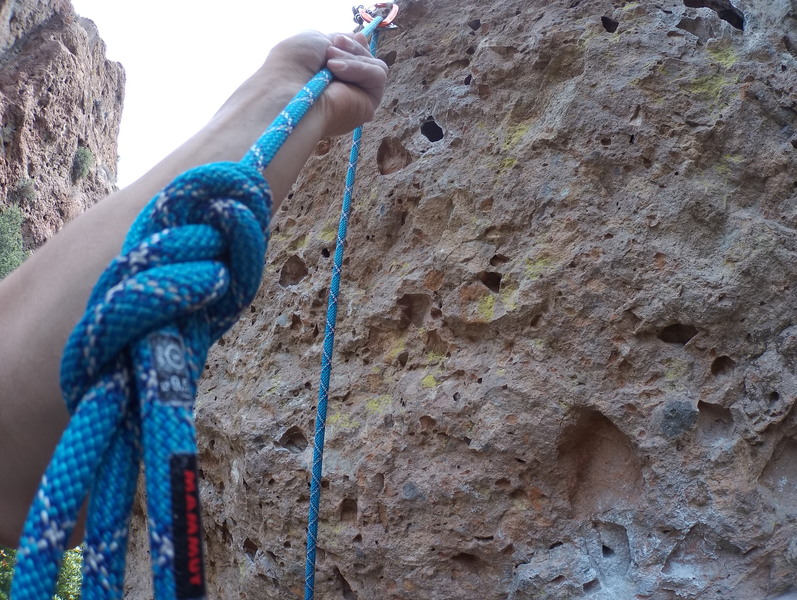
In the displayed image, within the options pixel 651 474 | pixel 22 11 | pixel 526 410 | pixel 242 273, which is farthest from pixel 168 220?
pixel 22 11

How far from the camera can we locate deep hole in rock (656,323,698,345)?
4.15 ft

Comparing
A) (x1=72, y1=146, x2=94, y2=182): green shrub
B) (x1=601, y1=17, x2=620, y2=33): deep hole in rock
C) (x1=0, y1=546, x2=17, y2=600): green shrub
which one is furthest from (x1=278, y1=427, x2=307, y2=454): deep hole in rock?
(x1=72, y1=146, x2=94, y2=182): green shrub

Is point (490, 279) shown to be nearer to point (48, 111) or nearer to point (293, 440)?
point (293, 440)

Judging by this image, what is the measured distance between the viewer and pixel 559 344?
4.31ft

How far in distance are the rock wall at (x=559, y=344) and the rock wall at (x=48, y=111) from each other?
23.7 ft

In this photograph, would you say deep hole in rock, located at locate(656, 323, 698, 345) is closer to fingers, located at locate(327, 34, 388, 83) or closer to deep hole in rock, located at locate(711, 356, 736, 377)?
deep hole in rock, located at locate(711, 356, 736, 377)

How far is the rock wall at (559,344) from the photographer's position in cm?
119

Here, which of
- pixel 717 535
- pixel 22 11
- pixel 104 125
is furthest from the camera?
pixel 104 125

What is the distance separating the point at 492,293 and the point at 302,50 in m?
0.74

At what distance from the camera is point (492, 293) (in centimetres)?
142

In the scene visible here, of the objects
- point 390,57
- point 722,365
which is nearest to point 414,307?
point 722,365

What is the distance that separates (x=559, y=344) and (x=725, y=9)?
3.22 ft

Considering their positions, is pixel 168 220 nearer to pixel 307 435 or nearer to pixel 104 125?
pixel 307 435

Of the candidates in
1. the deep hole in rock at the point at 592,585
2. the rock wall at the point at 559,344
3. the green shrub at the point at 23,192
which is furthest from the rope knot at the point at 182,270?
the green shrub at the point at 23,192
